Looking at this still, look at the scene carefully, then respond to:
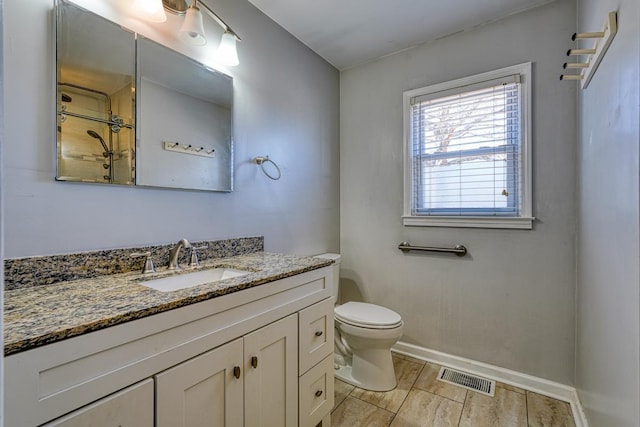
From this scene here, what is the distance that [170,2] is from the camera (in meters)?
1.41

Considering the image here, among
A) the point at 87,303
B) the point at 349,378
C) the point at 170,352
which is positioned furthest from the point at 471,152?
the point at 87,303

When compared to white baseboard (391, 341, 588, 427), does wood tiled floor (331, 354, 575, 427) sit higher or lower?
lower

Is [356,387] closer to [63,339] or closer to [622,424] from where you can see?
[622,424]

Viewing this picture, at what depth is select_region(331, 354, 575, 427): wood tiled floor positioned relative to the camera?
1.61 metres

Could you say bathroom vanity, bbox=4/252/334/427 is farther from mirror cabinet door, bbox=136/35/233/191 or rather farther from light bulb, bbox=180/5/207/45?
light bulb, bbox=180/5/207/45

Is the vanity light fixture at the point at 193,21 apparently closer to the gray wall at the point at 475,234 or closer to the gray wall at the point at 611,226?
the gray wall at the point at 475,234

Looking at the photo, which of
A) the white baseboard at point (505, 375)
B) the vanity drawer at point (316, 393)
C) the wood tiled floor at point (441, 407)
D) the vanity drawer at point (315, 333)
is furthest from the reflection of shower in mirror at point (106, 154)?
the white baseboard at point (505, 375)

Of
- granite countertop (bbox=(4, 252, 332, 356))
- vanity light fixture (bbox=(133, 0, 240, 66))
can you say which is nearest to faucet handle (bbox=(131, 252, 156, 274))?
granite countertop (bbox=(4, 252, 332, 356))

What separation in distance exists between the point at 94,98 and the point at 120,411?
1.12 m

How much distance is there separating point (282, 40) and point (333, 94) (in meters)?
0.67

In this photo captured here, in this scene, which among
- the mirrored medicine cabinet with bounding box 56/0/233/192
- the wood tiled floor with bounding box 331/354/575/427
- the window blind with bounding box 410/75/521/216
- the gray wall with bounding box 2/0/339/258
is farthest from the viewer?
the window blind with bounding box 410/75/521/216

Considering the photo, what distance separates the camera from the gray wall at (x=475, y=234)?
1797 mm

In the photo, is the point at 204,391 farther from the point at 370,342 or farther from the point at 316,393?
the point at 370,342

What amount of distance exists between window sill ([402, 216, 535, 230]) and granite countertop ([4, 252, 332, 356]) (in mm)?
1303
